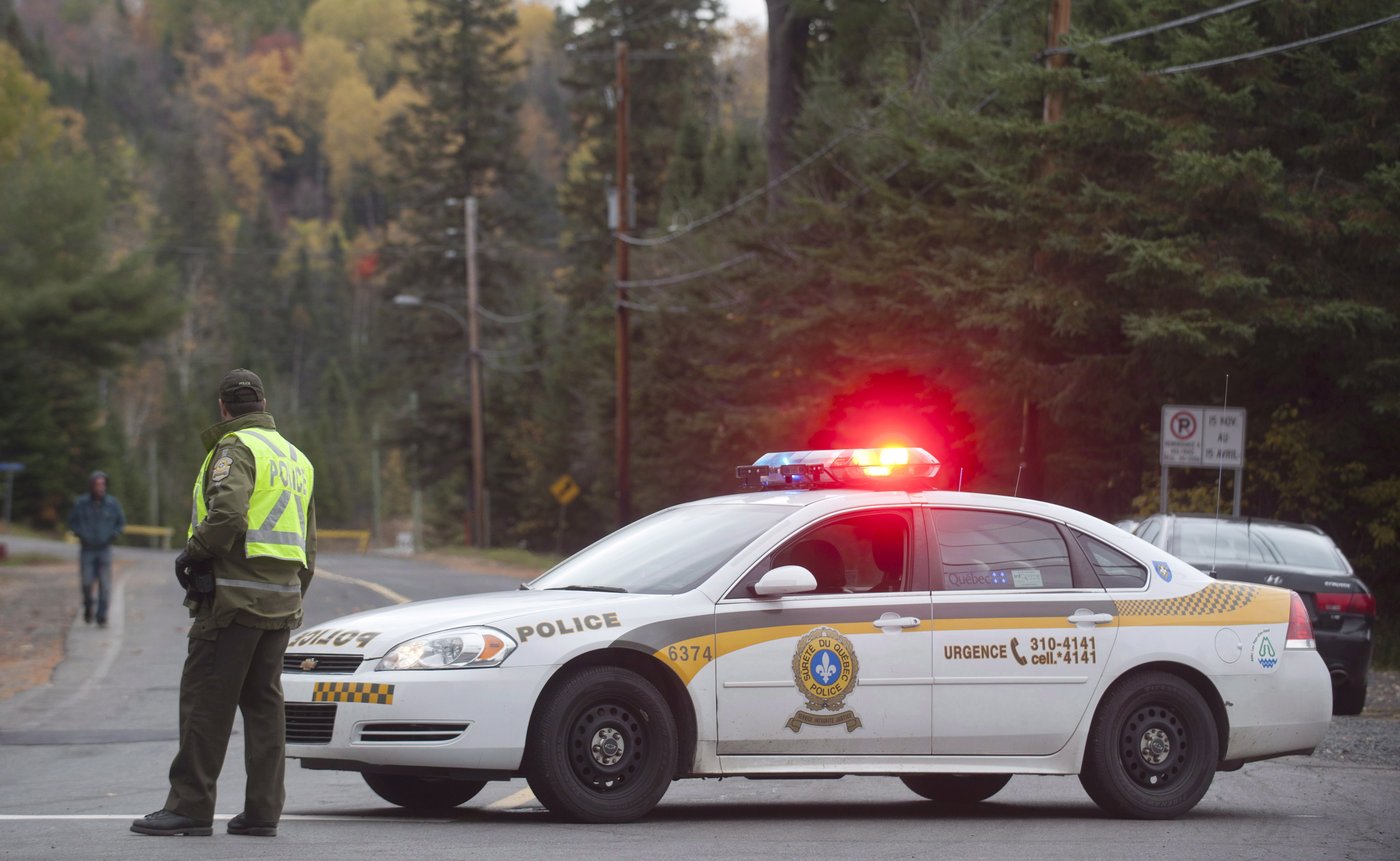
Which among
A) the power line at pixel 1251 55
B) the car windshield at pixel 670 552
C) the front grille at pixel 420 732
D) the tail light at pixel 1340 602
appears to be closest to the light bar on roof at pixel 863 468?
the car windshield at pixel 670 552

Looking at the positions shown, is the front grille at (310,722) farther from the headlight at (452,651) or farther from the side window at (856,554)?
the side window at (856,554)

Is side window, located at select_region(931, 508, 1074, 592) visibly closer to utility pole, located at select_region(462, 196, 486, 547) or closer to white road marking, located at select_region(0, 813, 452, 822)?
white road marking, located at select_region(0, 813, 452, 822)

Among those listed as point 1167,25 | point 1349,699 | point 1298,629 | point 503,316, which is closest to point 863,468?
point 1298,629

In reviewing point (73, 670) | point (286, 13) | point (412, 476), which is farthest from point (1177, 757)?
point (286, 13)

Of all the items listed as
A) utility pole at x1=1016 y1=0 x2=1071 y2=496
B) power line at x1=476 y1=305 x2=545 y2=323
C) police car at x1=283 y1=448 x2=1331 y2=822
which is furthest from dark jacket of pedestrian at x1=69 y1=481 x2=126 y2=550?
power line at x1=476 y1=305 x2=545 y2=323

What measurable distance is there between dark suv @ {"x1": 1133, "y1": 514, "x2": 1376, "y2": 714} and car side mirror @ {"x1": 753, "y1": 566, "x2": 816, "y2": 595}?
22.9 feet

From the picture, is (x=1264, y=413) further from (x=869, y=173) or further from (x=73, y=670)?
(x=73, y=670)

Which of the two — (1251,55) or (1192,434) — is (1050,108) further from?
(1192,434)

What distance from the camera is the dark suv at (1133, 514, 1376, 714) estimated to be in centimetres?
1445

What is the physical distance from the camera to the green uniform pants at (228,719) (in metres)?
7.27

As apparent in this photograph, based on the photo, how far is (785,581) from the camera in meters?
8.07

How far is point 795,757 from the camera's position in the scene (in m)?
8.22

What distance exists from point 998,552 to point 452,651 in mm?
2712

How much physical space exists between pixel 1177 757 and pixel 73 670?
→ 12.2m
